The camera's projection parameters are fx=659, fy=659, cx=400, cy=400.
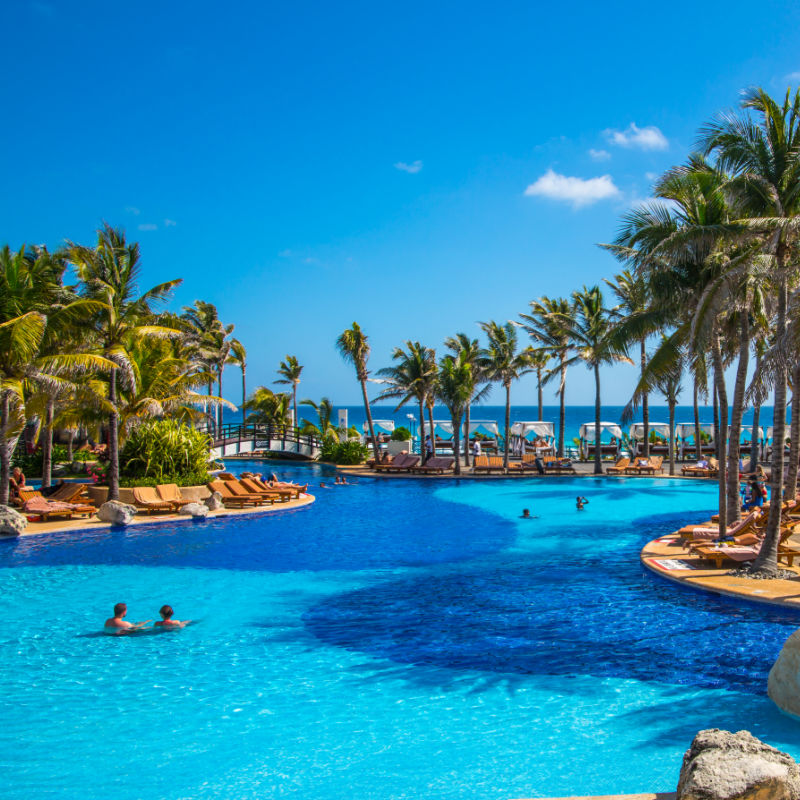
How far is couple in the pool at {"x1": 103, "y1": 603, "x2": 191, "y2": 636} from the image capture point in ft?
33.1

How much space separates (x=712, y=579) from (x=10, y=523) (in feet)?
53.7

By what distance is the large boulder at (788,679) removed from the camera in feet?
23.3

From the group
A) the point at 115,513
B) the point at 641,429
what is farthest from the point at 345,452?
the point at 641,429

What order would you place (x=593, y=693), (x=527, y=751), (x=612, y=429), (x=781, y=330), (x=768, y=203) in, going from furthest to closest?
(x=612, y=429) → (x=768, y=203) → (x=781, y=330) → (x=593, y=693) → (x=527, y=751)

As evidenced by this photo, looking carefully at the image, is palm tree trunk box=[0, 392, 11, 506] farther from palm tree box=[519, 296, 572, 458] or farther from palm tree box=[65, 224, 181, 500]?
palm tree box=[519, 296, 572, 458]

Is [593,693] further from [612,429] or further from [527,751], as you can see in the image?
[612,429]

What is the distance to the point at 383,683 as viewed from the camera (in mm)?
8289

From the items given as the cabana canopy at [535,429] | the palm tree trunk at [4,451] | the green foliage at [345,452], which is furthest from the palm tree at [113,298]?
the cabana canopy at [535,429]

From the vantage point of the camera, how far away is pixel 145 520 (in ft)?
63.8

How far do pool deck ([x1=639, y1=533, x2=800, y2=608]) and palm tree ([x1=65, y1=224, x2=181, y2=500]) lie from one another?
1534cm

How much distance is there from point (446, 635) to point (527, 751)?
334 centimetres

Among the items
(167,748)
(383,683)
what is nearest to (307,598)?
(383,683)

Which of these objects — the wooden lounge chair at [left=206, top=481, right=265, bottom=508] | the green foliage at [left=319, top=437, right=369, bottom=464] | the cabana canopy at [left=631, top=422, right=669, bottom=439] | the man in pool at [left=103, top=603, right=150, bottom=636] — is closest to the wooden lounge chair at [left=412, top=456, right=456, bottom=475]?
the green foliage at [left=319, top=437, right=369, bottom=464]

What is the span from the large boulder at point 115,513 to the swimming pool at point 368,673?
8.56ft
